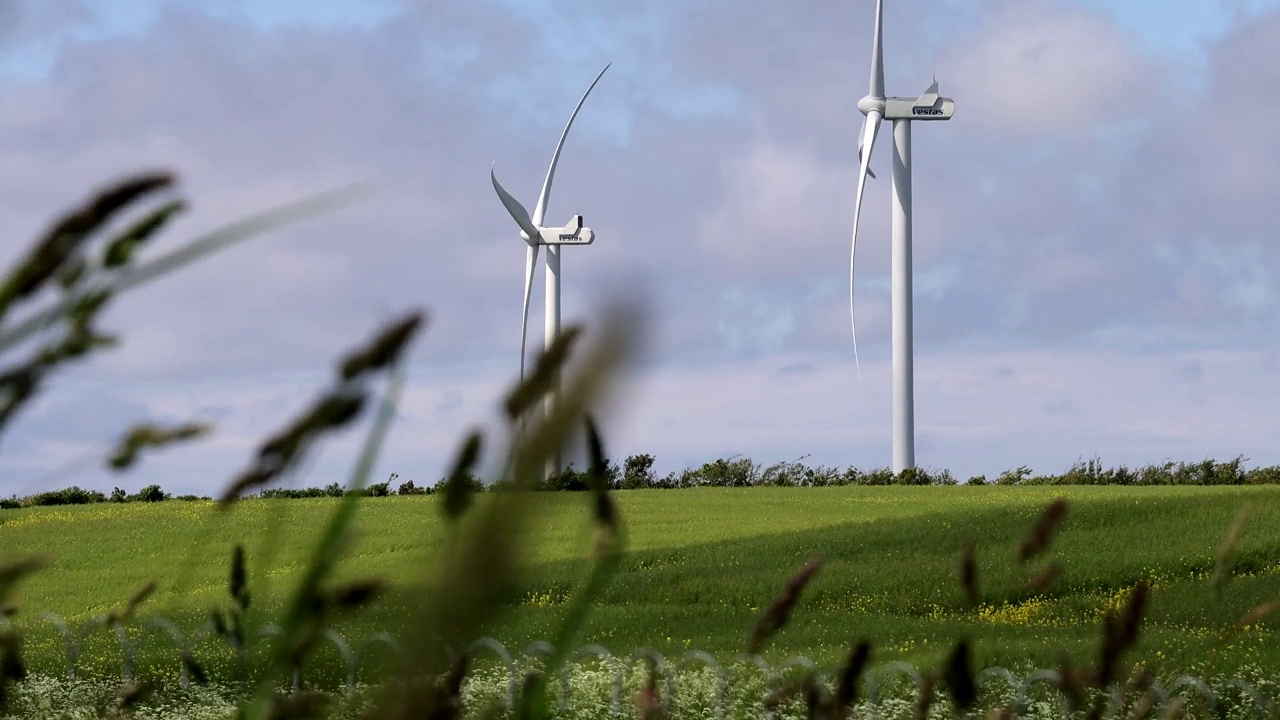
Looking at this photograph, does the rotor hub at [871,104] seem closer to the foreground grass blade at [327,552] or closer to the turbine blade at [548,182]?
the turbine blade at [548,182]

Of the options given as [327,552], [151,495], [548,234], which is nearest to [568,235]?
[548,234]

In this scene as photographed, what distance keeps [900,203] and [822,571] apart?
47.5 ft

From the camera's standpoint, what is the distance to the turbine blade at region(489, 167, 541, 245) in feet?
88.5

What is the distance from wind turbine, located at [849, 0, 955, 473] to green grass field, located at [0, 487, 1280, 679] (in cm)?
272

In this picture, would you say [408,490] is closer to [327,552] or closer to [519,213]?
[519,213]

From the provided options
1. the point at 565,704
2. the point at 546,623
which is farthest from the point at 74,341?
the point at 546,623

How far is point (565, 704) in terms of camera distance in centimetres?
789

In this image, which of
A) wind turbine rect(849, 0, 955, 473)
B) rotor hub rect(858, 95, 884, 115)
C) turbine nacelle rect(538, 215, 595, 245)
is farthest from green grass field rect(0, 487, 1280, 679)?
rotor hub rect(858, 95, 884, 115)

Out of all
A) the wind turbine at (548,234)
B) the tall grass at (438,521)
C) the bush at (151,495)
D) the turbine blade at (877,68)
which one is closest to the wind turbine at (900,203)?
the turbine blade at (877,68)

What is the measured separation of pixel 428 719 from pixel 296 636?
0.17 metres

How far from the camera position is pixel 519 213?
27.6 meters

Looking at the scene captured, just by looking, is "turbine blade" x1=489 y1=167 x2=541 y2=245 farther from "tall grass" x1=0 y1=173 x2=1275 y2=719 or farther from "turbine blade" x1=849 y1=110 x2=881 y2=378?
"tall grass" x1=0 y1=173 x2=1275 y2=719

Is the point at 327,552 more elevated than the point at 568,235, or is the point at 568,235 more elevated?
the point at 568,235

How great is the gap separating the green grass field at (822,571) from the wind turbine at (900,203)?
272 cm
